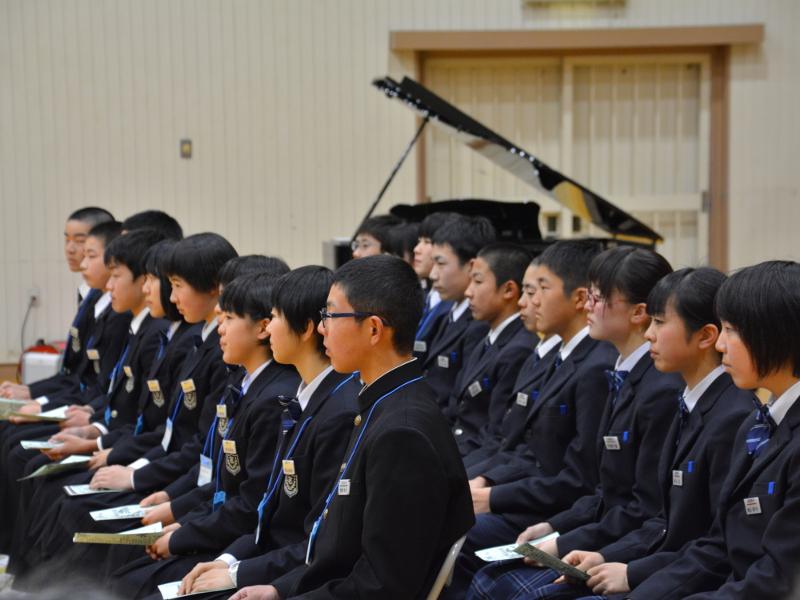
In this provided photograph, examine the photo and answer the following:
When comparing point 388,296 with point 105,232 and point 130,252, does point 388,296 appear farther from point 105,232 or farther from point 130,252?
point 105,232

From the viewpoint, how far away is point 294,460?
8.48 feet

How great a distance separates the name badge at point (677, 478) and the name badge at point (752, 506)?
287 millimetres

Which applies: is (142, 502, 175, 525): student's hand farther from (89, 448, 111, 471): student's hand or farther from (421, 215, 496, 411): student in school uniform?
(421, 215, 496, 411): student in school uniform

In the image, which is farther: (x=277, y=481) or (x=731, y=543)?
(x=277, y=481)

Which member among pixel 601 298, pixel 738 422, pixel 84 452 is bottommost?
pixel 84 452

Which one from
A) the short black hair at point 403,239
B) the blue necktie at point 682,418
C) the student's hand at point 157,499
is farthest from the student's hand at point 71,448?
the blue necktie at point 682,418

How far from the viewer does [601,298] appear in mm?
2926

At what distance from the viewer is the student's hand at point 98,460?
388 centimetres

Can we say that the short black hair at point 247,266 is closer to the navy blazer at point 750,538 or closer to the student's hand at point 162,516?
the student's hand at point 162,516

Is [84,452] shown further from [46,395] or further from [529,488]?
[529,488]

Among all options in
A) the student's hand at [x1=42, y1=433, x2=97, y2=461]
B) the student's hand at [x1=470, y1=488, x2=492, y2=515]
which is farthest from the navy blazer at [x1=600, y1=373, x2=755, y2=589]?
the student's hand at [x1=42, y1=433, x2=97, y2=461]

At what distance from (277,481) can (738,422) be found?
1129 millimetres

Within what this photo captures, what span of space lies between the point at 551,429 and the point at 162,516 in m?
1.21

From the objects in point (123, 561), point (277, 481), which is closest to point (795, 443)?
point (277, 481)
